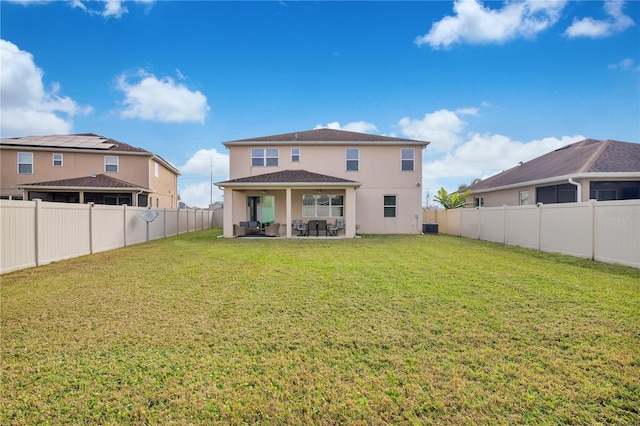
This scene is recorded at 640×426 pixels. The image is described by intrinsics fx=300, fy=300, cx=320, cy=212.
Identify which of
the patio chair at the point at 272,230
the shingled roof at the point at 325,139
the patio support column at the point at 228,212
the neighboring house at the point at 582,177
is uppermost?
the shingled roof at the point at 325,139

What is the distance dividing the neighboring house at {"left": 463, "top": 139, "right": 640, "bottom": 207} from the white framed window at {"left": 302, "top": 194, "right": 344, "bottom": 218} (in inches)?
399

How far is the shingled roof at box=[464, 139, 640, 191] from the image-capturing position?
43.6 feet

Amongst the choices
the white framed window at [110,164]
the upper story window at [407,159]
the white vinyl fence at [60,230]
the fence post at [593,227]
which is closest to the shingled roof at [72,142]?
the white framed window at [110,164]

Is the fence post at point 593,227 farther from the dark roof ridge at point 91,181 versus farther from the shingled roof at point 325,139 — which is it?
the dark roof ridge at point 91,181

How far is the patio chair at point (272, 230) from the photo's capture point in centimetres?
1697

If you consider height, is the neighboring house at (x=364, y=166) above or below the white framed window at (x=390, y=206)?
above

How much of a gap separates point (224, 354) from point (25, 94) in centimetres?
1427

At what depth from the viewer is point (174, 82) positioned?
57.6 ft

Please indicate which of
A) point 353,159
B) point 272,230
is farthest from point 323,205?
point 353,159

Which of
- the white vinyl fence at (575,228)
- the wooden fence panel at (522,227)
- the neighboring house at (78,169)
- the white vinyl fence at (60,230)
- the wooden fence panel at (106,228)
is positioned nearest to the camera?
the white vinyl fence at (60,230)

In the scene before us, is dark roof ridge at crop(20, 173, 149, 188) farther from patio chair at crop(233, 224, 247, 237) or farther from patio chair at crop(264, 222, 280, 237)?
patio chair at crop(264, 222, 280, 237)

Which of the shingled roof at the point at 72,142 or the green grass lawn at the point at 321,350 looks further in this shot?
the shingled roof at the point at 72,142

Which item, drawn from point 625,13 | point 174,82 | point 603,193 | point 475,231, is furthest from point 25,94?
point 603,193

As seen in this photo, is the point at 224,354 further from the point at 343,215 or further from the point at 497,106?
the point at 497,106
